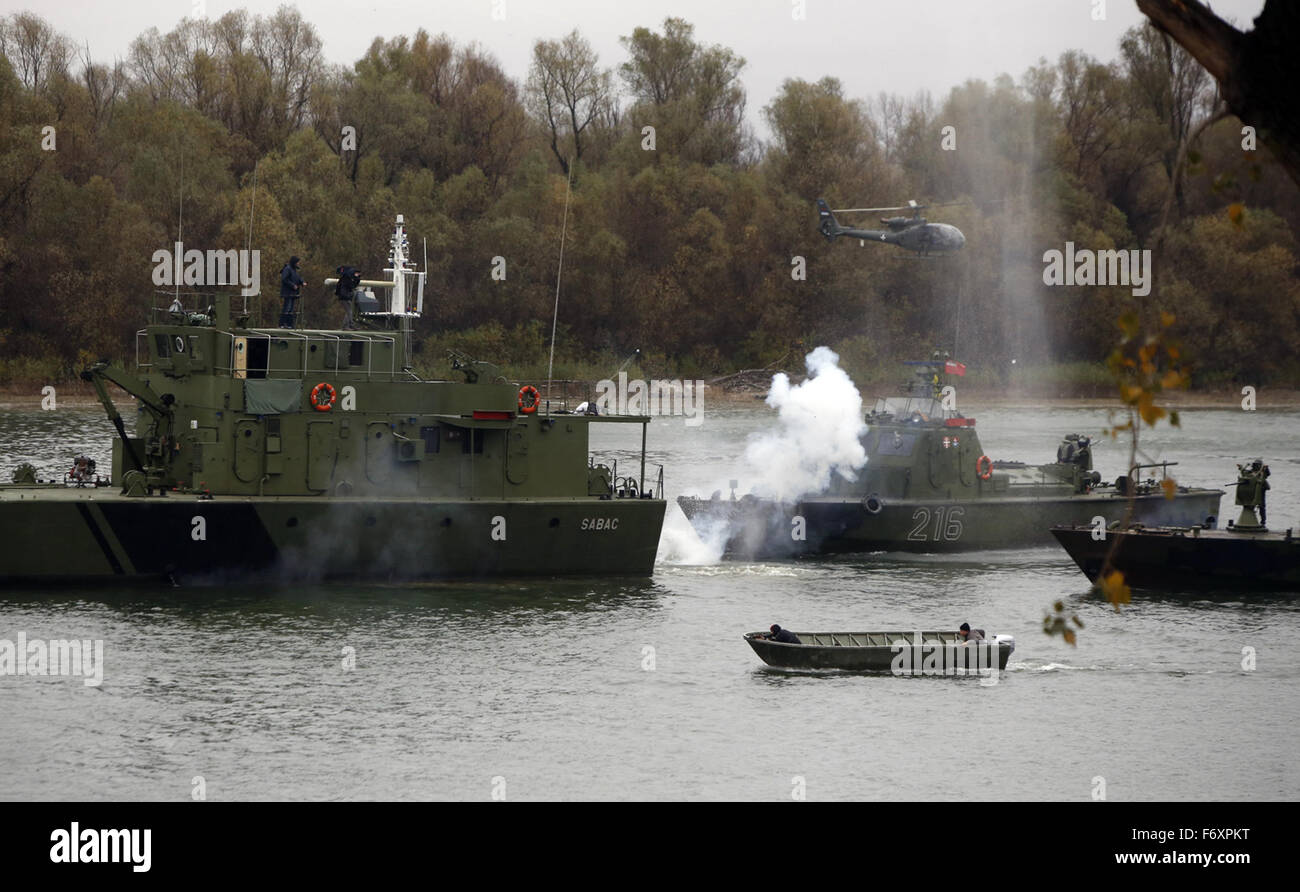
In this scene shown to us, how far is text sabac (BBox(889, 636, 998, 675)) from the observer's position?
90.7ft

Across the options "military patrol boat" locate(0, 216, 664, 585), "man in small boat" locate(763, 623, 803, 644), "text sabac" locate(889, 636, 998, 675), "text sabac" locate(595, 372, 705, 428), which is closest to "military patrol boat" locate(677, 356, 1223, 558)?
"military patrol boat" locate(0, 216, 664, 585)

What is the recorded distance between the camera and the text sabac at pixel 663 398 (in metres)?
84.6

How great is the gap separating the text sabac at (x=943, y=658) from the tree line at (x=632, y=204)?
182ft

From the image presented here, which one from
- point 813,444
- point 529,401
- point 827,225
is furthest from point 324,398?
point 827,225

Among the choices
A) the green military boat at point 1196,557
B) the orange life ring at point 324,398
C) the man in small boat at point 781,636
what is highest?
the orange life ring at point 324,398

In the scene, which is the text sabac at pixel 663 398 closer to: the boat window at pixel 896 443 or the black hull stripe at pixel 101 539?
the boat window at pixel 896 443

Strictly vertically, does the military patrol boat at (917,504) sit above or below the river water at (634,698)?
above

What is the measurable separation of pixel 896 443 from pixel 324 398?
1509cm

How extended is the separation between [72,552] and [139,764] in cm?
1041

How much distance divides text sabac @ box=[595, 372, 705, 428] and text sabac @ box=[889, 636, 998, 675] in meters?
53.7

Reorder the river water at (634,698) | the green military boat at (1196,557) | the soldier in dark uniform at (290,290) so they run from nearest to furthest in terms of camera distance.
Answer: the river water at (634,698) → the soldier in dark uniform at (290,290) → the green military boat at (1196,557)

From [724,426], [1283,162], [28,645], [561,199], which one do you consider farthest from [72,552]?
[561,199]

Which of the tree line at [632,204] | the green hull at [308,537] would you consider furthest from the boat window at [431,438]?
the tree line at [632,204]

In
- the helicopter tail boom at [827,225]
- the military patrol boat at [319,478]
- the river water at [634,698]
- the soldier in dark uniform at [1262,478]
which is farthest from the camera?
the helicopter tail boom at [827,225]
